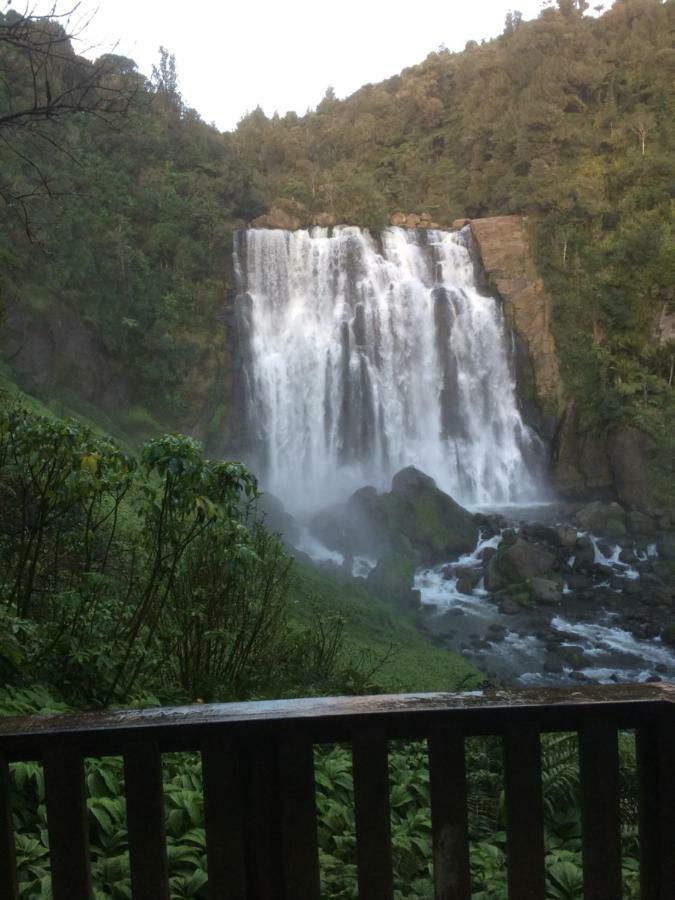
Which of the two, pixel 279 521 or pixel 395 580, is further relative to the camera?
pixel 279 521

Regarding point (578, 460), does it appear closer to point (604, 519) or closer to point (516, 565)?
point (604, 519)

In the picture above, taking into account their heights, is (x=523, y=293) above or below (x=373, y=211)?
below

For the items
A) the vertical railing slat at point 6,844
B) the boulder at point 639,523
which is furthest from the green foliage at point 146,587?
the boulder at point 639,523

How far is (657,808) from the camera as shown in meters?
1.63

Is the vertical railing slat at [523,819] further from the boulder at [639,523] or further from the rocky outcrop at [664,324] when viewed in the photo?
the rocky outcrop at [664,324]

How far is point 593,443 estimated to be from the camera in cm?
2461

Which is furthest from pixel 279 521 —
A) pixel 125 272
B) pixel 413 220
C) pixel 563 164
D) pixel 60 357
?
pixel 563 164

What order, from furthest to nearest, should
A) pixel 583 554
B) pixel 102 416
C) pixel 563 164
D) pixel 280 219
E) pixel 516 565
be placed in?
pixel 563 164 → pixel 280 219 → pixel 102 416 → pixel 583 554 → pixel 516 565

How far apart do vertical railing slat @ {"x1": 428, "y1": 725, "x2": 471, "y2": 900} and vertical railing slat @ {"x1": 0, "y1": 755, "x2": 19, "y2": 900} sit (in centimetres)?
92

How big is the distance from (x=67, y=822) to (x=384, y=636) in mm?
11516

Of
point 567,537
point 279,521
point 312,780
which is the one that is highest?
point 312,780

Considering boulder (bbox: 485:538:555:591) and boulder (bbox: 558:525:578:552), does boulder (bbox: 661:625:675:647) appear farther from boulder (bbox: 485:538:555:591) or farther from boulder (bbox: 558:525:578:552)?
boulder (bbox: 558:525:578:552)

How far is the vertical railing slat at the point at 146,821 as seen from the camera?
5.25 ft

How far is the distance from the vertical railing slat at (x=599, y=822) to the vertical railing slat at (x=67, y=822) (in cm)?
111
